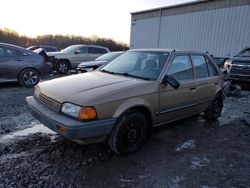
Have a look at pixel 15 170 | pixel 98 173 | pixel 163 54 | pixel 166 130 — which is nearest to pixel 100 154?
pixel 98 173

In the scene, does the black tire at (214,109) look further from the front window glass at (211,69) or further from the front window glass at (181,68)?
the front window glass at (181,68)

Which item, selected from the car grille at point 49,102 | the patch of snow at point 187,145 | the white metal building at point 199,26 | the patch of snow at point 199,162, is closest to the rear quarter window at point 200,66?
the patch of snow at point 187,145

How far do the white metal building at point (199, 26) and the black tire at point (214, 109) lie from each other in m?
11.0

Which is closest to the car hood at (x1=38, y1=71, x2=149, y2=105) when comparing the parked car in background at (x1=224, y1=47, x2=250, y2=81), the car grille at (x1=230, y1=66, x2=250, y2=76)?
the parked car in background at (x1=224, y1=47, x2=250, y2=81)

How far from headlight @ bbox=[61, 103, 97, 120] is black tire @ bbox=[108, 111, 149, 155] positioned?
0.44 meters

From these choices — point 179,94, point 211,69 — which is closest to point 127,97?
point 179,94

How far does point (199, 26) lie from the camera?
1709cm

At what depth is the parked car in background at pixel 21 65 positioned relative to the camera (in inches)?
297

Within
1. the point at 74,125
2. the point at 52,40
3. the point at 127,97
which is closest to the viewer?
the point at 74,125

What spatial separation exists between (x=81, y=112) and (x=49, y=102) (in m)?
0.69

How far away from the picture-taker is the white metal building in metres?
14.9

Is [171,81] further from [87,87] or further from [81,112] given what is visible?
[81,112]

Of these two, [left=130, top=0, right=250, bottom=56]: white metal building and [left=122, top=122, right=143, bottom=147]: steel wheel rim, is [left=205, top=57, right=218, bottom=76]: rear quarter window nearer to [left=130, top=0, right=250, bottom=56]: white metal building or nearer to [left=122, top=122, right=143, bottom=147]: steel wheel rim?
[left=122, top=122, right=143, bottom=147]: steel wheel rim

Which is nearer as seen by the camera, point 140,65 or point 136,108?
point 136,108
